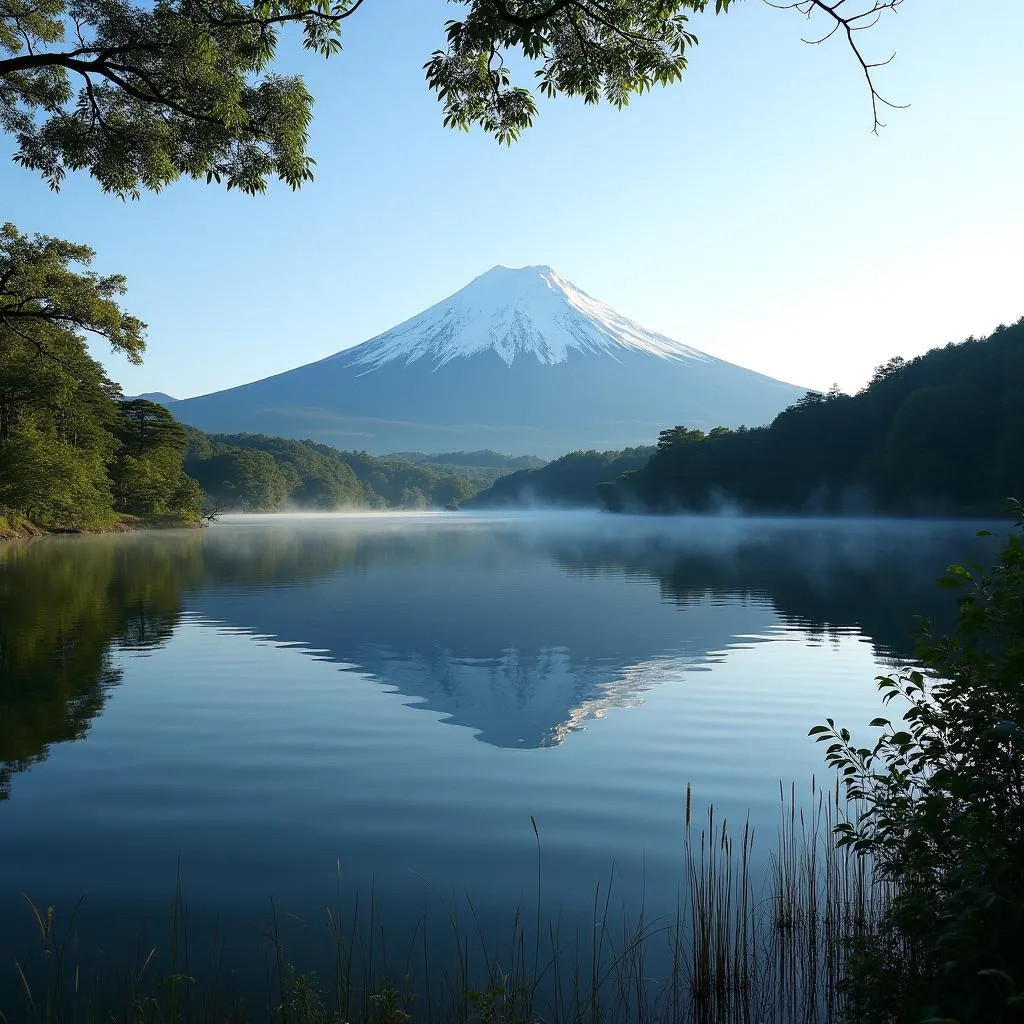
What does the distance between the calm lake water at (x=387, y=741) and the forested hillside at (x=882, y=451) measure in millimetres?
60899

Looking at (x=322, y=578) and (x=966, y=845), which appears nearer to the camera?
(x=966, y=845)

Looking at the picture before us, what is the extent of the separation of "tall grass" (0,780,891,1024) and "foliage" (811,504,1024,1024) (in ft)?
1.14

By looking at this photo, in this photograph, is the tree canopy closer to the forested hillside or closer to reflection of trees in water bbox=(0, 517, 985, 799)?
reflection of trees in water bbox=(0, 517, 985, 799)

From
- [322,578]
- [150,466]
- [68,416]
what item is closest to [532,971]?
[322,578]

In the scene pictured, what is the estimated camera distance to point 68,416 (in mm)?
60406

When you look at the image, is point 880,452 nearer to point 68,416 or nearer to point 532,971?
point 68,416

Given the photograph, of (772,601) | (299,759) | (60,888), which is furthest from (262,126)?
(772,601)

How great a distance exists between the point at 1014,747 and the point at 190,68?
11.9 metres

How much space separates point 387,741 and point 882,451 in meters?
92.5

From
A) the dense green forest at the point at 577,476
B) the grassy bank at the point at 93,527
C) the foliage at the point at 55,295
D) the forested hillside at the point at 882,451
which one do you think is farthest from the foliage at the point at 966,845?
the dense green forest at the point at 577,476

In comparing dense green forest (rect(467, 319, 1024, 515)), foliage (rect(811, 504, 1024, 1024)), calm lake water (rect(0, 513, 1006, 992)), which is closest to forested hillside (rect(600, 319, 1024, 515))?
dense green forest (rect(467, 319, 1024, 515))

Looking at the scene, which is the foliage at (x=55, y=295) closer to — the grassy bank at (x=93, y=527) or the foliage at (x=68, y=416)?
the foliage at (x=68, y=416)

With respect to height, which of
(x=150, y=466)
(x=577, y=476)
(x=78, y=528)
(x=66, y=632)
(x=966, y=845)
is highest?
(x=577, y=476)

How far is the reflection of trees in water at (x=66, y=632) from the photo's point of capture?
9.80 m
